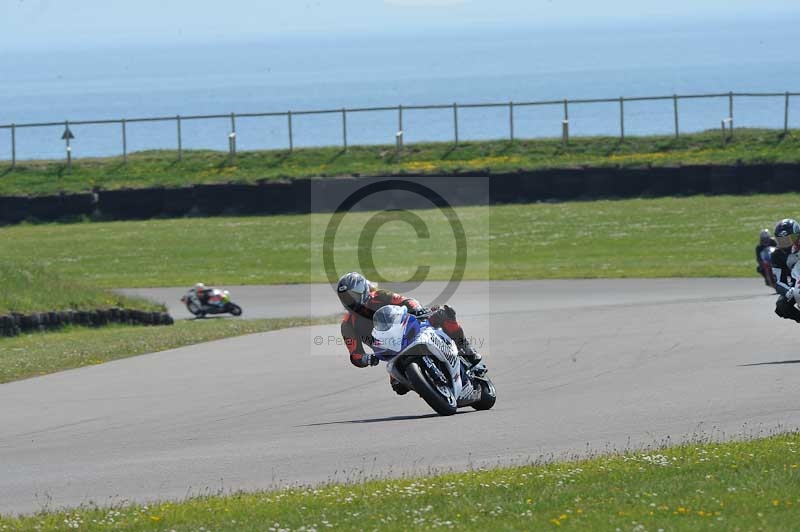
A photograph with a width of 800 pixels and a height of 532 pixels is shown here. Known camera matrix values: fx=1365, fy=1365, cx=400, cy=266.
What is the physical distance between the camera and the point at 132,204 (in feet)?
136

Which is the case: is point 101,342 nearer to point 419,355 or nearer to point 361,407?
point 361,407

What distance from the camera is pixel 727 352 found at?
16594 millimetres

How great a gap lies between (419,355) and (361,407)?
185 cm

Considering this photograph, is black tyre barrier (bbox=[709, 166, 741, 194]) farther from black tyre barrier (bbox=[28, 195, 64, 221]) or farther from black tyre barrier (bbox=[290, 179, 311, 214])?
black tyre barrier (bbox=[28, 195, 64, 221])

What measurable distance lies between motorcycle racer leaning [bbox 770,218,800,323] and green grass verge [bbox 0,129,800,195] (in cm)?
2438

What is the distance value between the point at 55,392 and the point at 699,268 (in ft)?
58.4

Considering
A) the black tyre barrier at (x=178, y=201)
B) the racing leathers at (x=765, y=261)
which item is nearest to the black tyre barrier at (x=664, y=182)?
the black tyre barrier at (x=178, y=201)

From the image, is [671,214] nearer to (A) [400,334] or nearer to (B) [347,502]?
(A) [400,334]

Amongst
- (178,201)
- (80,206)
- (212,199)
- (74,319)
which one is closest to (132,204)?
(178,201)

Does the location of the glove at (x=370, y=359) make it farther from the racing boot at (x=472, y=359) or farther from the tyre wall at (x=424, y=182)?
the tyre wall at (x=424, y=182)

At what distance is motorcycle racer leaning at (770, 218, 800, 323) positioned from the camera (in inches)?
607

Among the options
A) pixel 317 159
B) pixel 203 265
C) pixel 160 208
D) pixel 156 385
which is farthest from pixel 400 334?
pixel 317 159

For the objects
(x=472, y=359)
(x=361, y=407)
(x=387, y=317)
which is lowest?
(x=361, y=407)

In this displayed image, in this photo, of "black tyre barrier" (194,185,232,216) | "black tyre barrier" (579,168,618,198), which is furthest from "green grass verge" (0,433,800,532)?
"black tyre barrier" (194,185,232,216)
